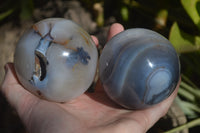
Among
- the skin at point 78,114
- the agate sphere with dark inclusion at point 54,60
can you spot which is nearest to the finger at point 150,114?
the skin at point 78,114

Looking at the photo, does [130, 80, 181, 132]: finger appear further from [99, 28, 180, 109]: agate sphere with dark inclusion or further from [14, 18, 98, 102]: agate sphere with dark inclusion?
[14, 18, 98, 102]: agate sphere with dark inclusion

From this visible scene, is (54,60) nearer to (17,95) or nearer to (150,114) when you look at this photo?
(17,95)

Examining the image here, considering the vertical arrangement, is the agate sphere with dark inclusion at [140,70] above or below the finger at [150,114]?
above

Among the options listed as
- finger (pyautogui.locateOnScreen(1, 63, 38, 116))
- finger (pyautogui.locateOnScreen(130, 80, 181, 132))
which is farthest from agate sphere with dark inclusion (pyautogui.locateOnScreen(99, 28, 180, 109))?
finger (pyautogui.locateOnScreen(1, 63, 38, 116))

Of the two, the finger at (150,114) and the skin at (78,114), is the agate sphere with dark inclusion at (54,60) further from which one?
the finger at (150,114)

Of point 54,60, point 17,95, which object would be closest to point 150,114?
point 54,60

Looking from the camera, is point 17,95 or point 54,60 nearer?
point 54,60
